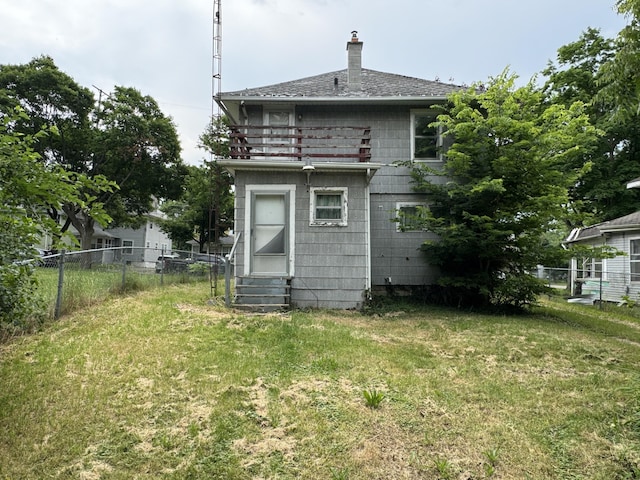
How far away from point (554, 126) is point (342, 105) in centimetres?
525

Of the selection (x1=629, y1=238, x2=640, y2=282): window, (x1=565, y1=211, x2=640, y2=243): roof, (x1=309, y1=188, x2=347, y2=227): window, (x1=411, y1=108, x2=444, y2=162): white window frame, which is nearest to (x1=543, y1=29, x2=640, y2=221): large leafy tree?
(x1=565, y1=211, x2=640, y2=243): roof

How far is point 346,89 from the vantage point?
10.4 metres

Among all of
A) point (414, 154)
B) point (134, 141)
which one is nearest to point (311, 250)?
point (414, 154)

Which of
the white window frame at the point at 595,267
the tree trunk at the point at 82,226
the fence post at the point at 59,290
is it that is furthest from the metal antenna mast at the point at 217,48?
the white window frame at the point at 595,267

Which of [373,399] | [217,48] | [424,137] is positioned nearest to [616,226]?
[424,137]

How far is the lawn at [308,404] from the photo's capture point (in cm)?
272

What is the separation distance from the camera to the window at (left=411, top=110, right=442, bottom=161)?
33.6ft

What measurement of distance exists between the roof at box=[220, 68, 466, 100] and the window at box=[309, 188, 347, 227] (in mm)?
2826

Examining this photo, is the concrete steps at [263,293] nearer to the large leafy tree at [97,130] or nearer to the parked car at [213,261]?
the parked car at [213,261]

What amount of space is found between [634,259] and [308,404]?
14.7 meters

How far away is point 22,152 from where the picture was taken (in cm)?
327

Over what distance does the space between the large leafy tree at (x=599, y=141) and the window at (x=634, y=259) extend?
14.3 feet

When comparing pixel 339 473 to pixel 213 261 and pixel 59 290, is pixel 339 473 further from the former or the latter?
pixel 213 261

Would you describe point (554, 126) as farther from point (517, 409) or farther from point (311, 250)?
point (517, 409)
